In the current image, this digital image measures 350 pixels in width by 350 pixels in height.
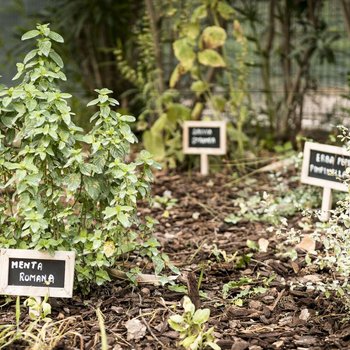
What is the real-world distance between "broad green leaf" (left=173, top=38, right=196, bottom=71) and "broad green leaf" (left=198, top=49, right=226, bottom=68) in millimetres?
46

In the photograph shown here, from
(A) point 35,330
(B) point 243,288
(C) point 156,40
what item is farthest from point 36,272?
A: (C) point 156,40

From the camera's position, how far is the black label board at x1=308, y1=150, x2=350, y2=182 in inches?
128

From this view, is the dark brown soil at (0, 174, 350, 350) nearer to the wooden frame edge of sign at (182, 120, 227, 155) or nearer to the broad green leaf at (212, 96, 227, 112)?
the wooden frame edge of sign at (182, 120, 227, 155)

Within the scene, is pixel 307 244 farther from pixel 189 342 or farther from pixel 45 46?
pixel 45 46

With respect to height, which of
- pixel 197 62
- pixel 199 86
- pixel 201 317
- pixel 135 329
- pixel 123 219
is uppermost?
pixel 197 62

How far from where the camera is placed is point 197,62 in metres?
4.43

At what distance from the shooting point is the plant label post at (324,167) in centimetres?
324

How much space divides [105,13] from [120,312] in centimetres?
295

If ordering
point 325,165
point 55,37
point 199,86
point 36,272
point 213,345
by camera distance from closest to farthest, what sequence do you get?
1. point 213,345
2. point 36,272
3. point 55,37
4. point 325,165
5. point 199,86

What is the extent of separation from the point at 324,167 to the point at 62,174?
1261 millimetres

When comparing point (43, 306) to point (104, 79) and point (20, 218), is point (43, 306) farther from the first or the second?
point (104, 79)

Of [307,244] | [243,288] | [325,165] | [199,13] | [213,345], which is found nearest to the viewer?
[213,345]

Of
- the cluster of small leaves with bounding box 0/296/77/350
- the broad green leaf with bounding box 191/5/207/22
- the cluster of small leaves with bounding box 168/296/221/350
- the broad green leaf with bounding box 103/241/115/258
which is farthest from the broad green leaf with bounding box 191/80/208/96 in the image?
the cluster of small leaves with bounding box 168/296/221/350

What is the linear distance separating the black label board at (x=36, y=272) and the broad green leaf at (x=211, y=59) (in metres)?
2.06
